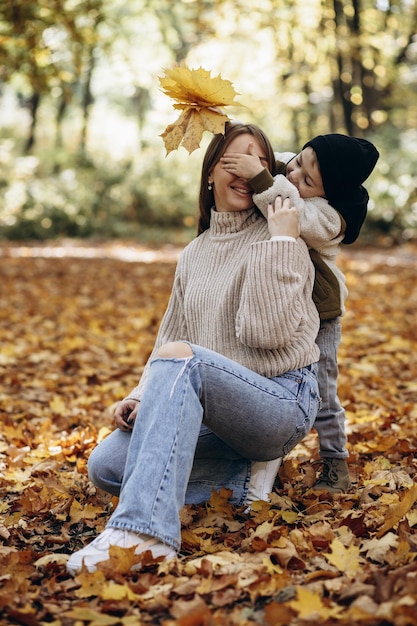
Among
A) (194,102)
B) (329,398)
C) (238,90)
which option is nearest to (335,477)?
(329,398)

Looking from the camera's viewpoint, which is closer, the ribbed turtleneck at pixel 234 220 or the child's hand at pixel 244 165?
the child's hand at pixel 244 165

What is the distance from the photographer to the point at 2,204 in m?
15.4

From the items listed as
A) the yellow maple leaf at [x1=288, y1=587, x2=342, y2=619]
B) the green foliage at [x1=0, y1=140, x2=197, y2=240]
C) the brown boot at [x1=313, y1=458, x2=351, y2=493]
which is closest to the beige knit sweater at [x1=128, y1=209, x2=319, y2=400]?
the brown boot at [x1=313, y1=458, x2=351, y2=493]

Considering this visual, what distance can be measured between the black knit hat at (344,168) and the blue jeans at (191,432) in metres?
0.61

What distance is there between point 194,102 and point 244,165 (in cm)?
34

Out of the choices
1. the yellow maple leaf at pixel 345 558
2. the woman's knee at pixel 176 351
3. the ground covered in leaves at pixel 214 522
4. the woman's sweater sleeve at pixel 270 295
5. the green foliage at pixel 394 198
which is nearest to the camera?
the ground covered in leaves at pixel 214 522

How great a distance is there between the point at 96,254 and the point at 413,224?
18.8 feet

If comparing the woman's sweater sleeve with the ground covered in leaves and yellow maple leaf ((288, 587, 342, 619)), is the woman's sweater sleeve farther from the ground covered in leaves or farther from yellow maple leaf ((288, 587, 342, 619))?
yellow maple leaf ((288, 587, 342, 619))

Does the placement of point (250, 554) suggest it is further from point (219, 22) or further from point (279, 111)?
point (279, 111)

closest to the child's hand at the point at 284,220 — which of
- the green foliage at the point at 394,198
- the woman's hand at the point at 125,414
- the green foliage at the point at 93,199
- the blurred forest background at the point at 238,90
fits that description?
the woman's hand at the point at 125,414

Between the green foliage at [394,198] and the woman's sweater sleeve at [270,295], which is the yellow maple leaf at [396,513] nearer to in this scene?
the woman's sweater sleeve at [270,295]

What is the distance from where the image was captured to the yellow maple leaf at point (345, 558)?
7.12 feet

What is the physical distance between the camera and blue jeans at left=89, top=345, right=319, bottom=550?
7.33 feet

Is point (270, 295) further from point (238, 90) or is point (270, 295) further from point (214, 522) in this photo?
point (238, 90)
